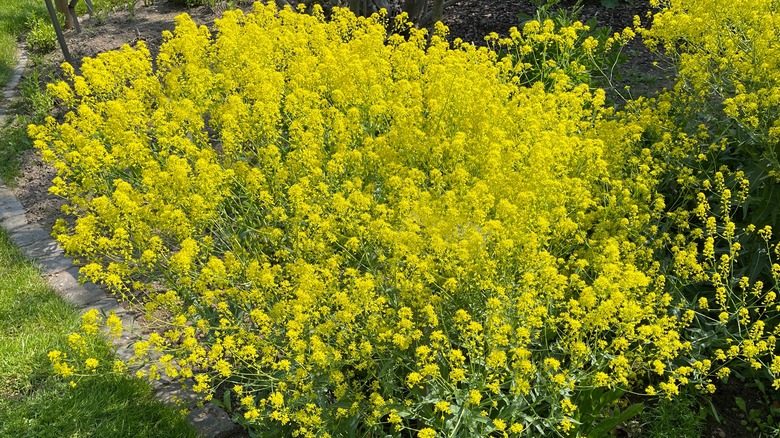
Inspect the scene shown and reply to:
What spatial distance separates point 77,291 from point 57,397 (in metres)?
0.97

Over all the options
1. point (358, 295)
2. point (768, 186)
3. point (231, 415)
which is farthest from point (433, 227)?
point (768, 186)

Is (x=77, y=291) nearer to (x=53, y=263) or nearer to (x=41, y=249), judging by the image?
(x=53, y=263)

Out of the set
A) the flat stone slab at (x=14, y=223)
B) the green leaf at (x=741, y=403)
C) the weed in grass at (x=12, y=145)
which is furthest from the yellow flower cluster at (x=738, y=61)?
the weed in grass at (x=12, y=145)

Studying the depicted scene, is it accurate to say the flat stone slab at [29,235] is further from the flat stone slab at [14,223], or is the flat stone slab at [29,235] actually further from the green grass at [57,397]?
the green grass at [57,397]

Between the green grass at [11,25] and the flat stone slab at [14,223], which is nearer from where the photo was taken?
the flat stone slab at [14,223]

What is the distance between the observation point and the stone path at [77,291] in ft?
10.8

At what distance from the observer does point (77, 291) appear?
415 centimetres

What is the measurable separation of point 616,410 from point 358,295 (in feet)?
4.45

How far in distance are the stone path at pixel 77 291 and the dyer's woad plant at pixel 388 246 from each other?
0.37 ft

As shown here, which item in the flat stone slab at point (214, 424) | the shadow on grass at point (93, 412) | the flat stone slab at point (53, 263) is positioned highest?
the flat stone slab at point (53, 263)

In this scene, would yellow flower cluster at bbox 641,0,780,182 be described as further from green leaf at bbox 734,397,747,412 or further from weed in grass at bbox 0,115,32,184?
weed in grass at bbox 0,115,32,184

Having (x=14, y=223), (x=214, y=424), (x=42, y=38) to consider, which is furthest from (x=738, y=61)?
(x=42, y=38)

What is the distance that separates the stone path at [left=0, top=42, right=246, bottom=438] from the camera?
328cm

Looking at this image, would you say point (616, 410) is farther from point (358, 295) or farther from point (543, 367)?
point (358, 295)
